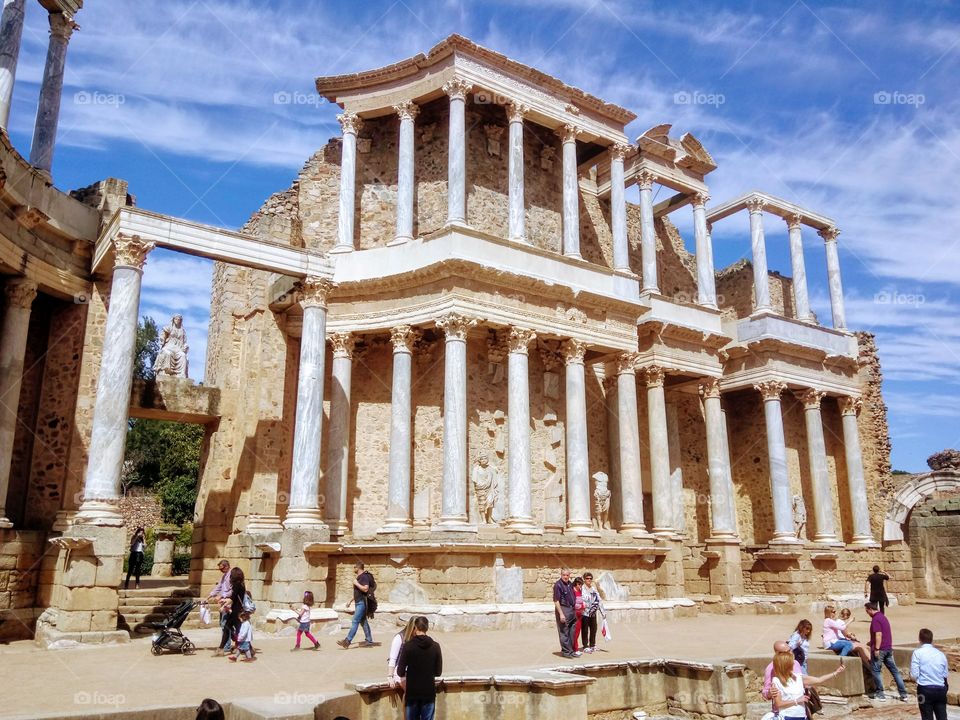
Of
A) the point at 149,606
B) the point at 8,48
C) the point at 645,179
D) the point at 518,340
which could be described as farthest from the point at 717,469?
the point at 8,48

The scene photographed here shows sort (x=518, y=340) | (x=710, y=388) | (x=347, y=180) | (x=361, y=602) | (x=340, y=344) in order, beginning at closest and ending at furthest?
(x=361, y=602), (x=518, y=340), (x=340, y=344), (x=347, y=180), (x=710, y=388)

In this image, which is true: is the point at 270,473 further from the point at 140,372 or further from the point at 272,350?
the point at 140,372

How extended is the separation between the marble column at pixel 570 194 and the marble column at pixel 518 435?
3374 mm

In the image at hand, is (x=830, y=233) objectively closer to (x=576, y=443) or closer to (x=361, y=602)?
(x=576, y=443)

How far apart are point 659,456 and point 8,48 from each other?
1832 cm

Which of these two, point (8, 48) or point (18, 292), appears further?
point (18, 292)

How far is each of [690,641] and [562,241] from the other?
12.6m

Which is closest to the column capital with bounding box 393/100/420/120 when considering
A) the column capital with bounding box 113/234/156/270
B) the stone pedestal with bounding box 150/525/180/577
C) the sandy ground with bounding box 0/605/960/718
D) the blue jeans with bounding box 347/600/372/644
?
the column capital with bounding box 113/234/156/270

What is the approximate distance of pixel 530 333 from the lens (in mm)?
19844

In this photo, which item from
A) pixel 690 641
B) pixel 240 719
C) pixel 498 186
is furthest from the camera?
pixel 498 186

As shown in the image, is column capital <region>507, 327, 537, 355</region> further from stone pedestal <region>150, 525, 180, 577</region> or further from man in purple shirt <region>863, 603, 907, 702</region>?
stone pedestal <region>150, 525, 180, 577</region>

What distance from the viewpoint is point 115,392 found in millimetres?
14680

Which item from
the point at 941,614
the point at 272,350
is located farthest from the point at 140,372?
the point at 941,614

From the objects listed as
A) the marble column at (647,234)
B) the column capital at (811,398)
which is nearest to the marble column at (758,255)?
the column capital at (811,398)
